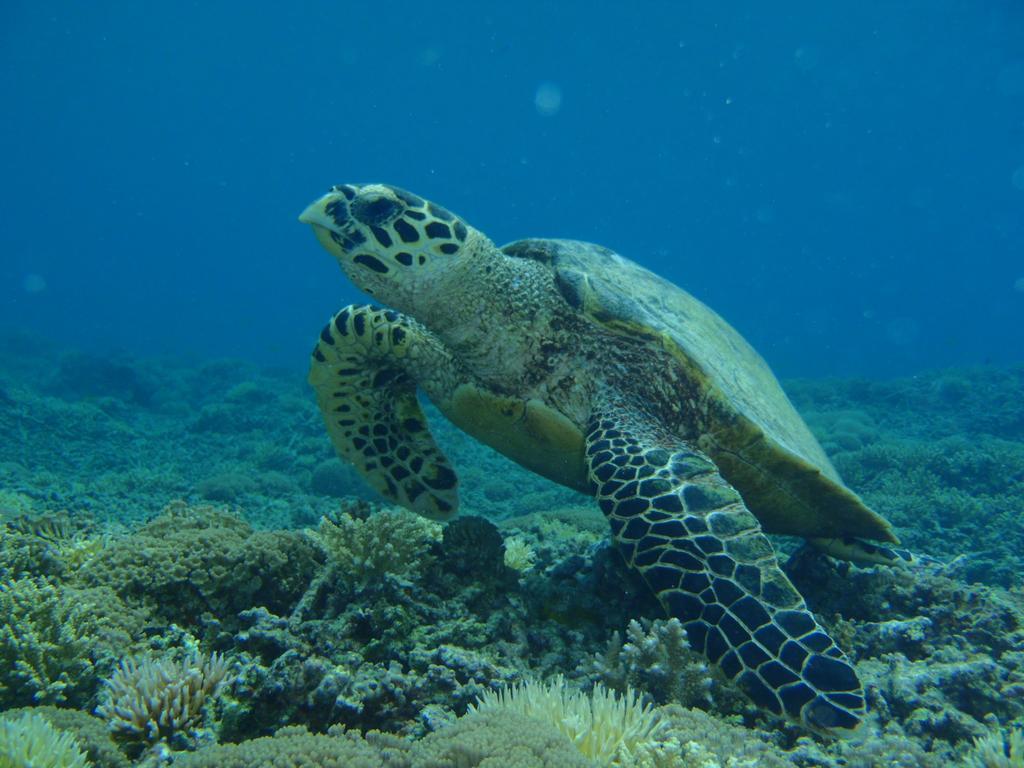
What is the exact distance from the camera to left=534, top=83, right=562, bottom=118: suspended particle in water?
3861 inches

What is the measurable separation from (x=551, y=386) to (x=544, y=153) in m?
137

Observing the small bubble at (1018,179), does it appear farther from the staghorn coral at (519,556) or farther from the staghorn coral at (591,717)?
the staghorn coral at (591,717)

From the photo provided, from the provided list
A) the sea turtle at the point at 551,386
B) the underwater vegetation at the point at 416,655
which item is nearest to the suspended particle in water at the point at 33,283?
the sea turtle at the point at 551,386

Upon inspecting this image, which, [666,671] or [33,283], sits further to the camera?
[33,283]

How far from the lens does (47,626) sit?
2.31m

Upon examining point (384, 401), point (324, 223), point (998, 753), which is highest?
point (324, 223)

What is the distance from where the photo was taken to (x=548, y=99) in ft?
337

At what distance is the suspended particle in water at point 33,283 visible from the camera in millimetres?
95031

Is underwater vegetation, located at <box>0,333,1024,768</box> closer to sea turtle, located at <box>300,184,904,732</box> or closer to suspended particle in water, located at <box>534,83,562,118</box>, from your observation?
sea turtle, located at <box>300,184,904,732</box>

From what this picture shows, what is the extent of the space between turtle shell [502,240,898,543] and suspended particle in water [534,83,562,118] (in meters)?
104

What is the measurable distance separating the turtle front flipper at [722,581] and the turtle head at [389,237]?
70.2 inches

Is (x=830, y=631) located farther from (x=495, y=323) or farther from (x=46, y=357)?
(x=46, y=357)

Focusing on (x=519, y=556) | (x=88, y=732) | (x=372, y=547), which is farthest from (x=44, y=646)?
(x=519, y=556)

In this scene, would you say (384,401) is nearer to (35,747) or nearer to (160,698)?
(160,698)
